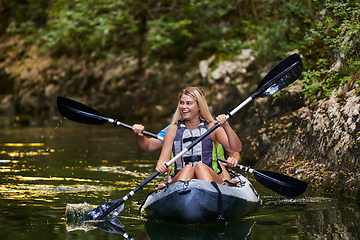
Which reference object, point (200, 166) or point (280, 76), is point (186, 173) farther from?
point (280, 76)

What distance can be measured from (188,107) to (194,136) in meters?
0.35

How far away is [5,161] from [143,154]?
2.83m

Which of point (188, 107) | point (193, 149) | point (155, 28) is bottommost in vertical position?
point (193, 149)

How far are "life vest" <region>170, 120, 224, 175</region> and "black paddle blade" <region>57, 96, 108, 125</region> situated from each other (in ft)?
4.90

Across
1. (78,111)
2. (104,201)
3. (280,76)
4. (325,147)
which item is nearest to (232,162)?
(280,76)

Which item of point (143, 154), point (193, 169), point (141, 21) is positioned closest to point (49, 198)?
point (193, 169)

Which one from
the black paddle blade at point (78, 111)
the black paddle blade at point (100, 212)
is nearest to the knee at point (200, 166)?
the black paddle blade at point (100, 212)

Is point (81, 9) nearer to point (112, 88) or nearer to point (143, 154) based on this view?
point (112, 88)

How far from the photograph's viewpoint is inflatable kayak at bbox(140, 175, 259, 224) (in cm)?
457

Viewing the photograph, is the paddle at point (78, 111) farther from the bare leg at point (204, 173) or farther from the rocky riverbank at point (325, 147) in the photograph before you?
the rocky riverbank at point (325, 147)

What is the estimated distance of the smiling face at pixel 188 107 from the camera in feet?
16.5

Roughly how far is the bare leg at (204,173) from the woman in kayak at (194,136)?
2 cm

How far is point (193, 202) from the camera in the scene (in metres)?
4.56

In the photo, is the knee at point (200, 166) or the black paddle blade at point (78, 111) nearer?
the knee at point (200, 166)
